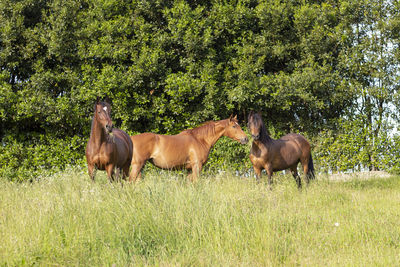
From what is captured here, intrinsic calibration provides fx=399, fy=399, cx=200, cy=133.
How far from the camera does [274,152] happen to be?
1006 centimetres

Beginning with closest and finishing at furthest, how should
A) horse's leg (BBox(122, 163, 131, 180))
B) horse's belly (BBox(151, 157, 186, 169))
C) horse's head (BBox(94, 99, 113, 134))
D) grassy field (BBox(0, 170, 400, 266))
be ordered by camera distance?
Answer: grassy field (BBox(0, 170, 400, 266)) → horse's head (BBox(94, 99, 113, 134)) → horse's leg (BBox(122, 163, 131, 180)) → horse's belly (BBox(151, 157, 186, 169))

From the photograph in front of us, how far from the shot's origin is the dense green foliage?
1438cm

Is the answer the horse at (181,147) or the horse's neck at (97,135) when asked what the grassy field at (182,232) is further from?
the horse at (181,147)

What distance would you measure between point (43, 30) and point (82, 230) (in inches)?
468

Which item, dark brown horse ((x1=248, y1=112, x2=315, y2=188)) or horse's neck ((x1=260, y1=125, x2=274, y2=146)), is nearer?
dark brown horse ((x1=248, y1=112, x2=315, y2=188))

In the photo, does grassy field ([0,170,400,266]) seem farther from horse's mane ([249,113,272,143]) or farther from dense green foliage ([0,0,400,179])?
dense green foliage ([0,0,400,179])

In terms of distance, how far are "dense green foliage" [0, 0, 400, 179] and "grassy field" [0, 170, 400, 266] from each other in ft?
24.7

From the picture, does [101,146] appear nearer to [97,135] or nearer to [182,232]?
[97,135]

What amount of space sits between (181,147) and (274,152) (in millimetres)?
2510

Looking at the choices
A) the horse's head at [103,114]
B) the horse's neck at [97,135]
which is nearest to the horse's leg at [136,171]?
the horse's neck at [97,135]

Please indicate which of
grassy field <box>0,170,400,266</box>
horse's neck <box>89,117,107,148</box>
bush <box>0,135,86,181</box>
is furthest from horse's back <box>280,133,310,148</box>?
bush <box>0,135,86,181</box>

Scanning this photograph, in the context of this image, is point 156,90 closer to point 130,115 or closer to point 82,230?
point 130,115

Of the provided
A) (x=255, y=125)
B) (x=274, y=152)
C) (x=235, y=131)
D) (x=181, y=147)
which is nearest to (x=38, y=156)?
(x=181, y=147)

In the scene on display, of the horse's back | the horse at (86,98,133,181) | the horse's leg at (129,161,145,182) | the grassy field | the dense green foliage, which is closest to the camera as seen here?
the grassy field
